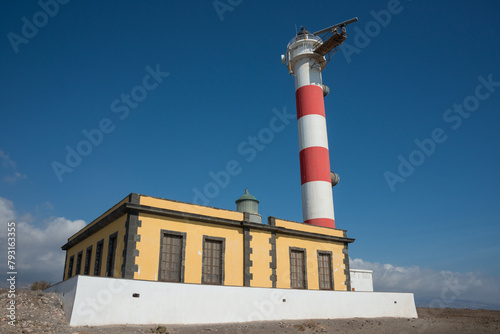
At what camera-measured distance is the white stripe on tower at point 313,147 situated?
23.0m

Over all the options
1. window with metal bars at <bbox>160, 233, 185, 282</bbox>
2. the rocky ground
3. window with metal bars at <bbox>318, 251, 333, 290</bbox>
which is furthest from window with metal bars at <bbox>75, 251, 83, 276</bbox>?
window with metal bars at <bbox>318, 251, 333, 290</bbox>

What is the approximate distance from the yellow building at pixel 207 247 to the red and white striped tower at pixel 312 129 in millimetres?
2729

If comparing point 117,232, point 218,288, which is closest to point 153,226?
point 117,232

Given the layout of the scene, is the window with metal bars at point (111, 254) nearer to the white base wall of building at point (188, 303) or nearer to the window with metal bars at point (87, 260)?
the white base wall of building at point (188, 303)

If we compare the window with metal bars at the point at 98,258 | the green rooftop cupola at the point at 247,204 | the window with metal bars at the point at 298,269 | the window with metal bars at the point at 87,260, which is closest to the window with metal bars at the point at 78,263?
the window with metal bars at the point at 87,260

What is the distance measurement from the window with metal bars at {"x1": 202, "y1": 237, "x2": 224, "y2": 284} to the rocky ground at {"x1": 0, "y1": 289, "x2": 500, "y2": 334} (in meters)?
2.88

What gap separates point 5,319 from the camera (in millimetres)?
10664

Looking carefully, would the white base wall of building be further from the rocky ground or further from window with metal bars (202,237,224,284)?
window with metal bars (202,237,224,284)

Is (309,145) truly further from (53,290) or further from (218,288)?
(53,290)

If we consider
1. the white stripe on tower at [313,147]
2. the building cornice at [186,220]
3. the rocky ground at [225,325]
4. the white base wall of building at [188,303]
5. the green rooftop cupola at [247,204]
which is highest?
the white stripe on tower at [313,147]

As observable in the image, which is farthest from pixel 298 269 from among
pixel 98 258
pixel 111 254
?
pixel 98 258

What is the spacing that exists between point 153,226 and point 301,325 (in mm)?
6776

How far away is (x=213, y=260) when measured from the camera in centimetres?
1630

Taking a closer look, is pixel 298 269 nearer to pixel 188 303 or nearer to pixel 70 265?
pixel 188 303
